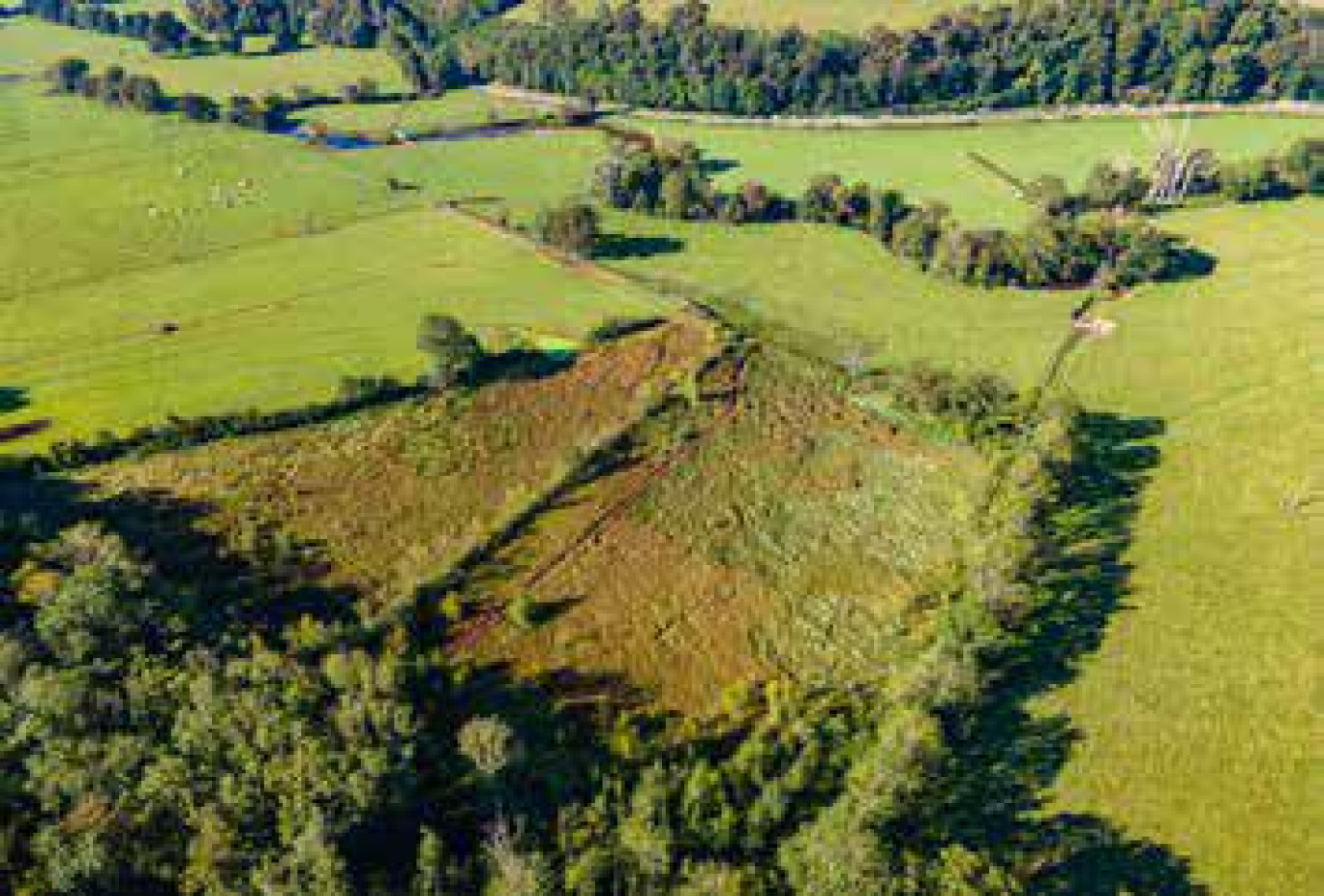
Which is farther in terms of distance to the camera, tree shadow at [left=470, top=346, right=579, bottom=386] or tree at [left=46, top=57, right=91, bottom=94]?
tree at [left=46, top=57, right=91, bottom=94]

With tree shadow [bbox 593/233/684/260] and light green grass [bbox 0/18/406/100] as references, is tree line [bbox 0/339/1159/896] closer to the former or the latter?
tree shadow [bbox 593/233/684/260]

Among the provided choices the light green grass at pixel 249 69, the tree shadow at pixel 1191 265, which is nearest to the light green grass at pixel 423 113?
the light green grass at pixel 249 69

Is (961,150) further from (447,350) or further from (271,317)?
(271,317)

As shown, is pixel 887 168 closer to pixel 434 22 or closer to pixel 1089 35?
pixel 1089 35

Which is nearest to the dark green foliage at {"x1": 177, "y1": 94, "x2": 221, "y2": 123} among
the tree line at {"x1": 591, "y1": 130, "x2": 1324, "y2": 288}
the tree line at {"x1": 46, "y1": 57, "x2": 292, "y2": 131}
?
the tree line at {"x1": 46, "y1": 57, "x2": 292, "y2": 131}

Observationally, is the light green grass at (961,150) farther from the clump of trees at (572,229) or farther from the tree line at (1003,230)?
the clump of trees at (572,229)

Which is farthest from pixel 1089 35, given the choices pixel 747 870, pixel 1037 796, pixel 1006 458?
pixel 747 870
